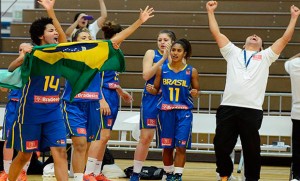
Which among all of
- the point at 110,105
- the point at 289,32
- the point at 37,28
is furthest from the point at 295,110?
the point at 37,28

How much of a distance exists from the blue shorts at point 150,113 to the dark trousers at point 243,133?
0.85 metres

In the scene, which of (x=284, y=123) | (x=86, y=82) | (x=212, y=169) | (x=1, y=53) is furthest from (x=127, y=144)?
(x=1, y=53)

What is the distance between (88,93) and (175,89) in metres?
1.09

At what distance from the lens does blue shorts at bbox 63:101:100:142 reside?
8625 mm

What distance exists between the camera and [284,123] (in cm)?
1109

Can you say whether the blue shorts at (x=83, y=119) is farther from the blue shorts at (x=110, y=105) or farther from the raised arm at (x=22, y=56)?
the raised arm at (x=22, y=56)

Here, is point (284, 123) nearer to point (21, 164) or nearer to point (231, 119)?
point (231, 119)

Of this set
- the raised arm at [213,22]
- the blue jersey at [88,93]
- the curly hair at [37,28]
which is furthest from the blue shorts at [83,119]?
the raised arm at [213,22]

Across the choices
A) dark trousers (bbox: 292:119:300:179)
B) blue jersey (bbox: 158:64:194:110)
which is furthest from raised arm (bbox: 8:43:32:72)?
dark trousers (bbox: 292:119:300:179)

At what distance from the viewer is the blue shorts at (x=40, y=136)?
26.0 feet

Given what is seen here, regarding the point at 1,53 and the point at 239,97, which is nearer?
the point at 239,97

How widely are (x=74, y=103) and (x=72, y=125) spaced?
0.30 metres

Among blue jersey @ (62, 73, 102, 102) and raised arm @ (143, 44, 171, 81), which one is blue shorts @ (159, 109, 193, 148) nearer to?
raised arm @ (143, 44, 171, 81)

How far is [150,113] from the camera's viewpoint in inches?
380
